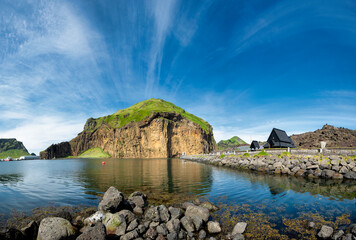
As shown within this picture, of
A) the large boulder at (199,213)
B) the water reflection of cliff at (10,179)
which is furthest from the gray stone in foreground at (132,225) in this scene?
the water reflection of cliff at (10,179)

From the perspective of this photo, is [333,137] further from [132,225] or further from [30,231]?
[30,231]

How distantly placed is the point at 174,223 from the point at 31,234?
7.66 m

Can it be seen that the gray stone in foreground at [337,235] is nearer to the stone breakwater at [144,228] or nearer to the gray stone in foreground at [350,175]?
the stone breakwater at [144,228]

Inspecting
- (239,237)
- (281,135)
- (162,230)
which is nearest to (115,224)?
(162,230)

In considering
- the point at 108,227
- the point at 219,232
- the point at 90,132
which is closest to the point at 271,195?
the point at 219,232

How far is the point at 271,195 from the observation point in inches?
→ 651

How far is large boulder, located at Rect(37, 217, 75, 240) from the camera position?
28.1 ft

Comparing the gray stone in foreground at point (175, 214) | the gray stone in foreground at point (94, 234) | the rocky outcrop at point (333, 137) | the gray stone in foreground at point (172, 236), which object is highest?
the rocky outcrop at point (333, 137)

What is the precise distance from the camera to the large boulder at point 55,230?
337 inches

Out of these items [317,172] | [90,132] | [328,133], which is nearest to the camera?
[317,172]

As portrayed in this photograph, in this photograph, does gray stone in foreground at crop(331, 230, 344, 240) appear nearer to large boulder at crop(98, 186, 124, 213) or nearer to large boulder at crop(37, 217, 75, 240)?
large boulder at crop(98, 186, 124, 213)

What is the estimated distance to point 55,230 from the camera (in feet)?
28.8

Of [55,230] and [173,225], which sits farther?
[173,225]

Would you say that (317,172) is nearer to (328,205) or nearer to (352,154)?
(352,154)
